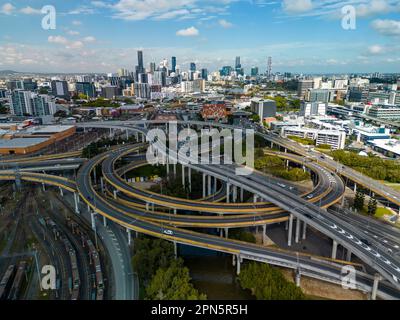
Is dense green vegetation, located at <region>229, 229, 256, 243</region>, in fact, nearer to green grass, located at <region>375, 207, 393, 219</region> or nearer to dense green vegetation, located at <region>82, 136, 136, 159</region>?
green grass, located at <region>375, 207, 393, 219</region>

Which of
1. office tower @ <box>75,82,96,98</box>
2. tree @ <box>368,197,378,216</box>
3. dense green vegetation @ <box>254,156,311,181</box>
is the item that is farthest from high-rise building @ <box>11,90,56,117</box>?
tree @ <box>368,197,378,216</box>

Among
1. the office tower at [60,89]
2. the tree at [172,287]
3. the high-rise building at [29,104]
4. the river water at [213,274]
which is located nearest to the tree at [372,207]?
the river water at [213,274]

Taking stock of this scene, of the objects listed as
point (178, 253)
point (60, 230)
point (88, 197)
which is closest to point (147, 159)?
point (88, 197)

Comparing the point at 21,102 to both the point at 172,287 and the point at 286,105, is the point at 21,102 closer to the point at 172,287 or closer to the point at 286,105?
the point at 172,287

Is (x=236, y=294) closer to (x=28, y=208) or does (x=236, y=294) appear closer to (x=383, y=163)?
(x=28, y=208)

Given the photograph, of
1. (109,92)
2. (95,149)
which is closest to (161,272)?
(95,149)

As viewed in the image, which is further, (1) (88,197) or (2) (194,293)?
(1) (88,197)
